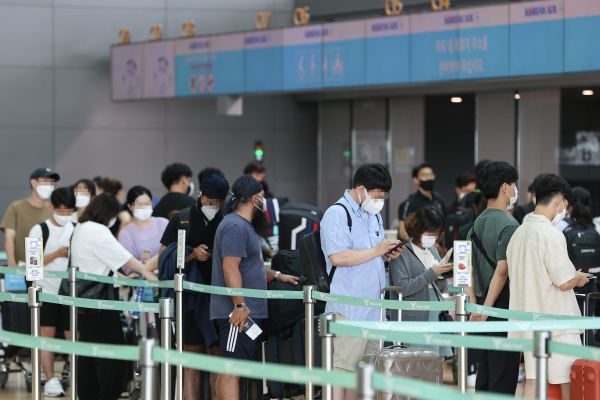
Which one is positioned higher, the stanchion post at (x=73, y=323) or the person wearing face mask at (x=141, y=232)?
the person wearing face mask at (x=141, y=232)

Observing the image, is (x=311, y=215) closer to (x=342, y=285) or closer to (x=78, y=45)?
(x=342, y=285)

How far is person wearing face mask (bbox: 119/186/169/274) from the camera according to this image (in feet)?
27.6

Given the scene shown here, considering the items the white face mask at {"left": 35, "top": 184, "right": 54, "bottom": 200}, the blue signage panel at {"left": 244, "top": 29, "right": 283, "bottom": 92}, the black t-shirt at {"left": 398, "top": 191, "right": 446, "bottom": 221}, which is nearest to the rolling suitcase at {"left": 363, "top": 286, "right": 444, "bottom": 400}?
the white face mask at {"left": 35, "top": 184, "right": 54, "bottom": 200}

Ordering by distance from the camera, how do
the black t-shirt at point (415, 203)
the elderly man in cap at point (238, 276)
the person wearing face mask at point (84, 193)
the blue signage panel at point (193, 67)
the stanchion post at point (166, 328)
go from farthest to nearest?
the blue signage panel at point (193, 67), the black t-shirt at point (415, 203), the person wearing face mask at point (84, 193), the elderly man in cap at point (238, 276), the stanchion post at point (166, 328)

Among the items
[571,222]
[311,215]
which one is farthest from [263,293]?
[571,222]

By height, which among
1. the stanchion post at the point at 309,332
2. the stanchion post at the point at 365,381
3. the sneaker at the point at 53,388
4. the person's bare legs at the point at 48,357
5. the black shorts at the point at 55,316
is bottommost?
the sneaker at the point at 53,388

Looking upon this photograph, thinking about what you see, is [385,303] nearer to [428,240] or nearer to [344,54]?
[428,240]

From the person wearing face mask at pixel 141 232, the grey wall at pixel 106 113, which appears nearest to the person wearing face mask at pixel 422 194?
the person wearing face mask at pixel 141 232

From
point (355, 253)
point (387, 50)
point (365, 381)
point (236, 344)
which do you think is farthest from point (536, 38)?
point (365, 381)

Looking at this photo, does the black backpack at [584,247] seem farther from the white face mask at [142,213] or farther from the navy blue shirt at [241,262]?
the white face mask at [142,213]

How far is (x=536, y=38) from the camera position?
12289mm

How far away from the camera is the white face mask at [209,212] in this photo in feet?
22.6

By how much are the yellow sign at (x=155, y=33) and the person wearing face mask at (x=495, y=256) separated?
37.8 feet

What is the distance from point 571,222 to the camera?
370 inches
